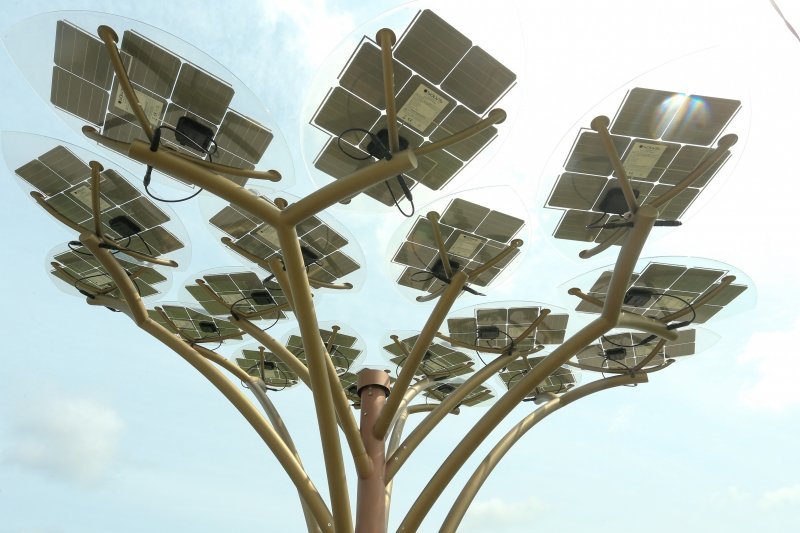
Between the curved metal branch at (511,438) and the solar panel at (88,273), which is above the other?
the solar panel at (88,273)

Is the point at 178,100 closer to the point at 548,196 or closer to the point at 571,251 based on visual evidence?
the point at 548,196

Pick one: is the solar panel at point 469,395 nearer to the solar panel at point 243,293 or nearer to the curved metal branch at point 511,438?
the curved metal branch at point 511,438

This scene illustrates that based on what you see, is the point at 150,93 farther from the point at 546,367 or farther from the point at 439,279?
the point at 546,367

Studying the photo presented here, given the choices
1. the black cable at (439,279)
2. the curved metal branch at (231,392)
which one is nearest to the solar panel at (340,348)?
the black cable at (439,279)

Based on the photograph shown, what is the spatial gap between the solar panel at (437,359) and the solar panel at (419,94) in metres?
8.10

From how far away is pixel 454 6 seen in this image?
769 centimetres

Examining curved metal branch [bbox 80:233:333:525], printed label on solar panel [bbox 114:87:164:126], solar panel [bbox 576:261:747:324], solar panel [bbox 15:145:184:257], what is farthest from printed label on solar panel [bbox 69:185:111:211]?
solar panel [bbox 576:261:747:324]

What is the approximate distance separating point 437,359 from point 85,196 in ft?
33.1

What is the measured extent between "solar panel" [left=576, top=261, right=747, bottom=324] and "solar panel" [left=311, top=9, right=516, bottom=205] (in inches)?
219

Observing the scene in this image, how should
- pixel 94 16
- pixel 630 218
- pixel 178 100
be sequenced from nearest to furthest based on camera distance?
pixel 94 16
pixel 178 100
pixel 630 218

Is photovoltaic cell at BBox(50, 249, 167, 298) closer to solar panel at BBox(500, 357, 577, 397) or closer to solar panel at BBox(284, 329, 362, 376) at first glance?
solar panel at BBox(284, 329, 362, 376)

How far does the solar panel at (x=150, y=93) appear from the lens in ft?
25.8

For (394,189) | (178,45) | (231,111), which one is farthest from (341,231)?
(178,45)

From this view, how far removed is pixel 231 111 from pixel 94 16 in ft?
6.63
